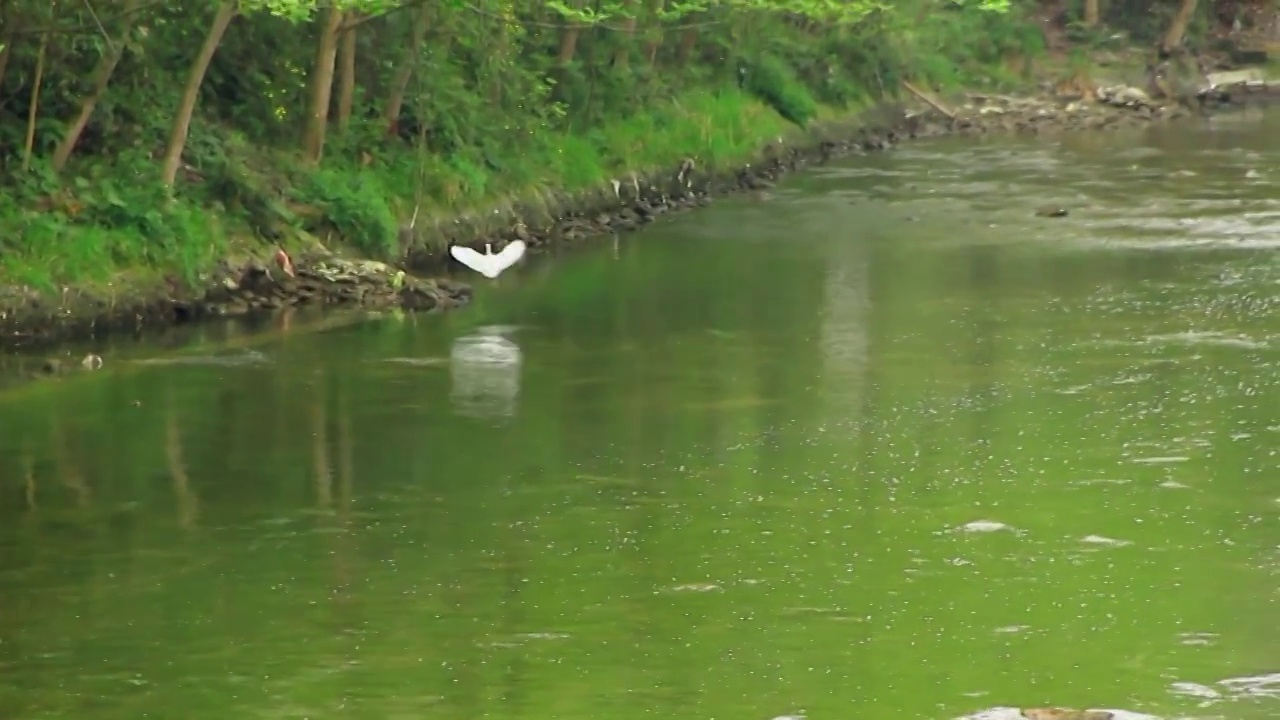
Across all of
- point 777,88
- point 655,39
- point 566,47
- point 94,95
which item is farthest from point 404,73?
point 777,88

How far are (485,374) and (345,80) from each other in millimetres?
8630

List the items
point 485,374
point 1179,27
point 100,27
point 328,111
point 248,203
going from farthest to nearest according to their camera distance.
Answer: point 1179,27 → point 328,111 → point 248,203 → point 100,27 → point 485,374

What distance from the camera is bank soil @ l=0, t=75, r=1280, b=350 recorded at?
21953mm

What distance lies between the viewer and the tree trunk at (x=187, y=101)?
76.6 feet

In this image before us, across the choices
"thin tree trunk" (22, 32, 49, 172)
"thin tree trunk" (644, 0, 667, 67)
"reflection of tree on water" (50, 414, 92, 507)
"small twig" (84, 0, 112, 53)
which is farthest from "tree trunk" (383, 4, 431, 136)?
"reflection of tree on water" (50, 414, 92, 507)

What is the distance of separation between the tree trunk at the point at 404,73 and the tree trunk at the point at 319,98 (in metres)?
1.17

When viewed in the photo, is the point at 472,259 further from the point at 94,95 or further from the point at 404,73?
the point at 94,95

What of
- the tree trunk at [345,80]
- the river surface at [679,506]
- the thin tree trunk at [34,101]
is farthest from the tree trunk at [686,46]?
the thin tree trunk at [34,101]

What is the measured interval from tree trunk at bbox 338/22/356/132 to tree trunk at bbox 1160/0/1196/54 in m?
30.8

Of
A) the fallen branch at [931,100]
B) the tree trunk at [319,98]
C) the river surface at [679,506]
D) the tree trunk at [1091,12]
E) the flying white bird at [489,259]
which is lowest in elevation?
the river surface at [679,506]

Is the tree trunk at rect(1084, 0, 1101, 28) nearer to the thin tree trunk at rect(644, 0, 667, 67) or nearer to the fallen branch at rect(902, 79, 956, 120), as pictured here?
the fallen branch at rect(902, 79, 956, 120)

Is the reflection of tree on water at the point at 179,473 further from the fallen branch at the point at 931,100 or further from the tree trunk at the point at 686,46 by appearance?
the fallen branch at the point at 931,100

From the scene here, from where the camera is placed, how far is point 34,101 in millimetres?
22547

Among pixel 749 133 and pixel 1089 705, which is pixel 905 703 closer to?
pixel 1089 705
